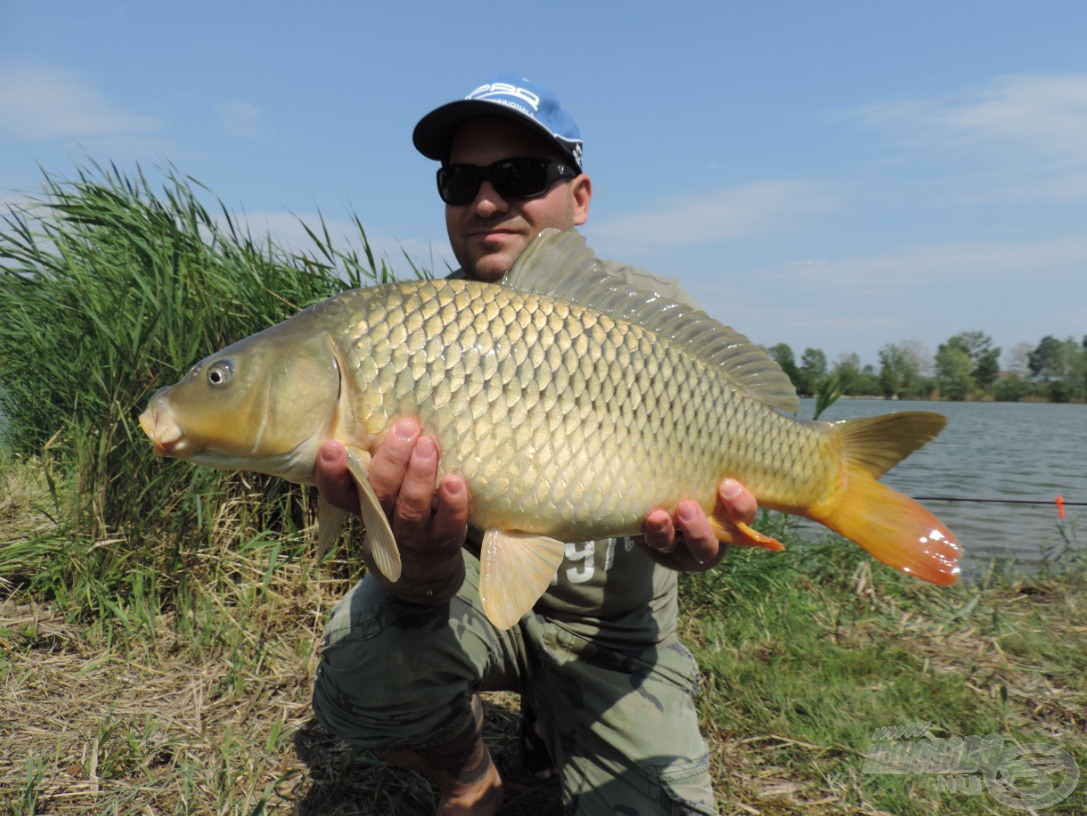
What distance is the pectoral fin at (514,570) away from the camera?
1268 millimetres

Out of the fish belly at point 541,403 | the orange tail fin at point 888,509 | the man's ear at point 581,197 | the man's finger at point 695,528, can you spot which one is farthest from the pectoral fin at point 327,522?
the man's ear at point 581,197

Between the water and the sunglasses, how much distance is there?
1.23 metres

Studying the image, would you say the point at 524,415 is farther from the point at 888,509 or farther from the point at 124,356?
the point at 124,356

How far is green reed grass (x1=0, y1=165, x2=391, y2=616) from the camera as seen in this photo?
2.27 meters

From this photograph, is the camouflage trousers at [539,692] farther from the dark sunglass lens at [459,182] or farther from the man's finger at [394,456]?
the dark sunglass lens at [459,182]

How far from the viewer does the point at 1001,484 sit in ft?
21.6

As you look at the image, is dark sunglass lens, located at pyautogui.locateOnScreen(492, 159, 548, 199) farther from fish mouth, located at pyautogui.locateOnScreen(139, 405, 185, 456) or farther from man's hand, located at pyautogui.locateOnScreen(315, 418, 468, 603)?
fish mouth, located at pyautogui.locateOnScreen(139, 405, 185, 456)

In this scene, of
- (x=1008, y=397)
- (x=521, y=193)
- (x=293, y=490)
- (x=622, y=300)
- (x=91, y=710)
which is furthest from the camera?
(x=1008, y=397)

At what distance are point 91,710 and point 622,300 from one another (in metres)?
1.48

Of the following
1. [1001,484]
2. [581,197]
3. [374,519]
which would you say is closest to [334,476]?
[374,519]

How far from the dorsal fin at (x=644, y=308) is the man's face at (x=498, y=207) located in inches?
28.1

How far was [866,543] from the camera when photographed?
144 cm

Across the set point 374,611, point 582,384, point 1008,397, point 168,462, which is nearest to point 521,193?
point 582,384

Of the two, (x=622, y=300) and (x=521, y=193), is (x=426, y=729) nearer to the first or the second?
(x=622, y=300)
